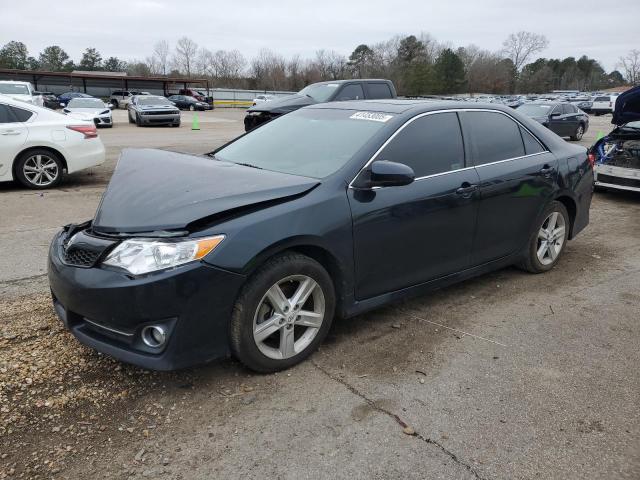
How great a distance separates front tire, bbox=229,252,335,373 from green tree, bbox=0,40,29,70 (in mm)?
94883

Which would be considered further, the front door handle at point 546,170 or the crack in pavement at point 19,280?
the front door handle at point 546,170

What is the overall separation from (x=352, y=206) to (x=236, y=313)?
1019 millimetres

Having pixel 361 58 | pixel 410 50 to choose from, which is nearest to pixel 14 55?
pixel 361 58

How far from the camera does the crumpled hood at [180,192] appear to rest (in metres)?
2.90

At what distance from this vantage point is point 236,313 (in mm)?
2902

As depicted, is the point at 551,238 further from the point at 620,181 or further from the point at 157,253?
the point at 620,181

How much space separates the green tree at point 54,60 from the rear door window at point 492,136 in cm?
10469

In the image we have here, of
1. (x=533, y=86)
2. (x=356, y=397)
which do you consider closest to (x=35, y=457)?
(x=356, y=397)

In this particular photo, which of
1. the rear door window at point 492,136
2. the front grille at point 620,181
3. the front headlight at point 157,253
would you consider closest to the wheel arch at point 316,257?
the front headlight at point 157,253

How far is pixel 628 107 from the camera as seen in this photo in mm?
9836

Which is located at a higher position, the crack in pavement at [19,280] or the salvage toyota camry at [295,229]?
the salvage toyota camry at [295,229]

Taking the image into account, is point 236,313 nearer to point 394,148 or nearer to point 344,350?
point 344,350

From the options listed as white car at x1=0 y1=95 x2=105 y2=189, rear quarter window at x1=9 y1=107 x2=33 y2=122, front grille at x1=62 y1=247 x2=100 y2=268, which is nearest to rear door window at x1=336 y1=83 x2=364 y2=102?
white car at x1=0 y1=95 x2=105 y2=189

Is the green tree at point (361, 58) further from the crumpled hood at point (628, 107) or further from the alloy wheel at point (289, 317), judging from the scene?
the alloy wheel at point (289, 317)
